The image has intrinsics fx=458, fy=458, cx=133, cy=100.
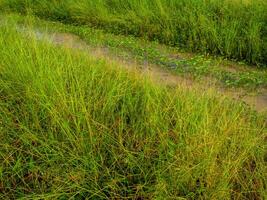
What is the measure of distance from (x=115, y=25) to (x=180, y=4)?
1373mm

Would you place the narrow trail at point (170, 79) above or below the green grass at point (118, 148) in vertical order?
below

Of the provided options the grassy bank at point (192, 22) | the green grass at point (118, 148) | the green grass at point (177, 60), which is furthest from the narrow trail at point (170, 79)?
the grassy bank at point (192, 22)

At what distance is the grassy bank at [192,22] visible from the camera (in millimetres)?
7527

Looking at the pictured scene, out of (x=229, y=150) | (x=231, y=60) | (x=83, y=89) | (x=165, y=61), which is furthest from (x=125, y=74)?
(x=231, y=60)

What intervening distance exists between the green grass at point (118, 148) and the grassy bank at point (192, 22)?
3702mm

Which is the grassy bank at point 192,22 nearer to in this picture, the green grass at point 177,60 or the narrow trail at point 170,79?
the green grass at point 177,60

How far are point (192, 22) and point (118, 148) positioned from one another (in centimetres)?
515

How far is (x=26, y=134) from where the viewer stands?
357 cm

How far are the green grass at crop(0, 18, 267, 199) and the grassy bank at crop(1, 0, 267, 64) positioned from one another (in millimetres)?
3702

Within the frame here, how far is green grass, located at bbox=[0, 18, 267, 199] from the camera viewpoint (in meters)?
3.09

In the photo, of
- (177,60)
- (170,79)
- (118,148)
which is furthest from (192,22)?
(118,148)

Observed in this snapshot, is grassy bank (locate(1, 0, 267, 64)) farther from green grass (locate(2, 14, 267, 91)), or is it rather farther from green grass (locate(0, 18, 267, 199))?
green grass (locate(0, 18, 267, 199))

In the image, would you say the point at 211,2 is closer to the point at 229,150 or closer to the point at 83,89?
the point at 83,89

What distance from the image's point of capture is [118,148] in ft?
11.2
